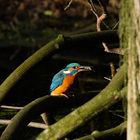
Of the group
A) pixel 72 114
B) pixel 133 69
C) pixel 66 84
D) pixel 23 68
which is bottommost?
pixel 66 84

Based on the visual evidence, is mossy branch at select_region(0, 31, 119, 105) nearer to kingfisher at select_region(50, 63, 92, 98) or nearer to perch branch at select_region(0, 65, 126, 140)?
perch branch at select_region(0, 65, 126, 140)

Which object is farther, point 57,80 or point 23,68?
point 57,80

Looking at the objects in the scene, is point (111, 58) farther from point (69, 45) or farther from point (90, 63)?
point (69, 45)

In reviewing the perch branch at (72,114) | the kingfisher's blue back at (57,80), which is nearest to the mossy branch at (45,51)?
the perch branch at (72,114)

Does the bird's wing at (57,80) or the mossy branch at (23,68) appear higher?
the mossy branch at (23,68)

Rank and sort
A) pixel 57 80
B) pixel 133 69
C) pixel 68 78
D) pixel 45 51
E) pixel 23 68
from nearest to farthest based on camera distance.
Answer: pixel 133 69 → pixel 23 68 → pixel 45 51 → pixel 68 78 → pixel 57 80

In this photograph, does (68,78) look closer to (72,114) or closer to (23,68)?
(23,68)

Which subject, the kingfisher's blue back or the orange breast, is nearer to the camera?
the orange breast

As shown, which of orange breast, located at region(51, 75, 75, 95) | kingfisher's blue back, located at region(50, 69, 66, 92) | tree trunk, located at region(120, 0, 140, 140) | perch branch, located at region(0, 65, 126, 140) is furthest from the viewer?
kingfisher's blue back, located at region(50, 69, 66, 92)

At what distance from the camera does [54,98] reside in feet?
13.0

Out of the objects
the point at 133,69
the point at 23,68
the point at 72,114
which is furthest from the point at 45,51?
the point at 133,69

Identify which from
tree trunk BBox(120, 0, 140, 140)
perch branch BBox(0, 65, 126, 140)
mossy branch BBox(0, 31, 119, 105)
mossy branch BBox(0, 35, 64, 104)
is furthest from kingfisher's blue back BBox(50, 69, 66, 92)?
tree trunk BBox(120, 0, 140, 140)

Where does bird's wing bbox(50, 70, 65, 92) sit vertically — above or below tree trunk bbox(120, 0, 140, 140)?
below

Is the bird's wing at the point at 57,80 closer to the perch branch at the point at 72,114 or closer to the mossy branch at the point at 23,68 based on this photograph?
the mossy branch at the point at 23,68
